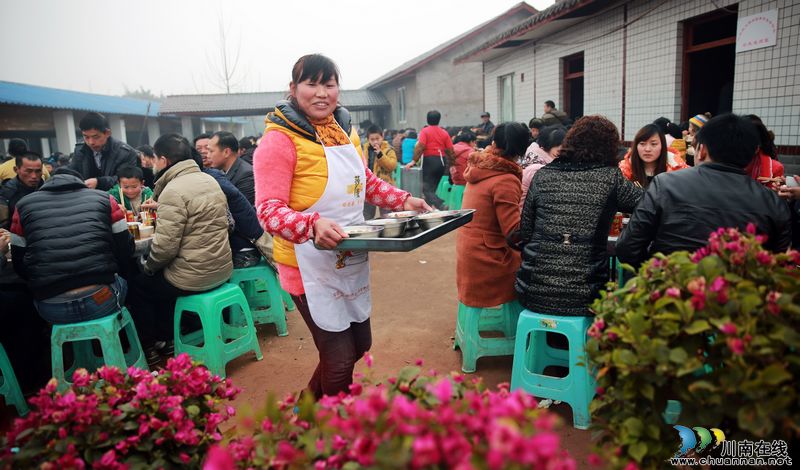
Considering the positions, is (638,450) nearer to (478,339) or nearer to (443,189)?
(478,339)

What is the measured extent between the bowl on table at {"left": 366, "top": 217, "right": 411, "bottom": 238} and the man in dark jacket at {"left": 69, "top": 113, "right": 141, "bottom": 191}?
401 centimetres

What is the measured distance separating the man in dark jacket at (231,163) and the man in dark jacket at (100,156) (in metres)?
0.98

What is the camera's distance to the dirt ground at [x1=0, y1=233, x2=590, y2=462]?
3514 mm

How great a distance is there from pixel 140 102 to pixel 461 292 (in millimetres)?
23746

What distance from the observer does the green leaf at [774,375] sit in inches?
45.4

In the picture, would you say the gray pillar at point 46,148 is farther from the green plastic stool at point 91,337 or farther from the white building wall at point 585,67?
the green plastic stool at point 91,337

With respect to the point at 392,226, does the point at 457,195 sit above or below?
below

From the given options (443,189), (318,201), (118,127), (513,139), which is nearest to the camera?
(318,201)

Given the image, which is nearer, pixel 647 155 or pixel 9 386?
pixel 9 386

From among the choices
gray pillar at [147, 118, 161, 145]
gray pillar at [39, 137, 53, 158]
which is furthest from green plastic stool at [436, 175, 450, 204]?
gray pillar at [147, 118, 161, 145]

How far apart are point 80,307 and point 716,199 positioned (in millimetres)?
3541

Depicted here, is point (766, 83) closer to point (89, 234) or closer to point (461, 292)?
point (461, 292)

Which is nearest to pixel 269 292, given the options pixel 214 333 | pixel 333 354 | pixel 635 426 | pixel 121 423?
pixel 214 333

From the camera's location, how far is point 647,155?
402 centimetres
